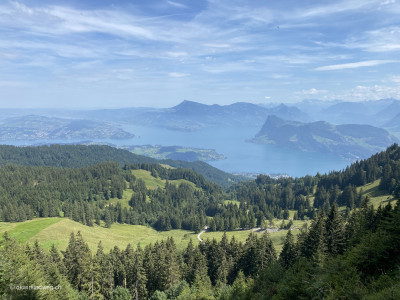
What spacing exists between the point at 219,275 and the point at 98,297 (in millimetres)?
31075

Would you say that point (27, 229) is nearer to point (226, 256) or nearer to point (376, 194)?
point (226, 256)

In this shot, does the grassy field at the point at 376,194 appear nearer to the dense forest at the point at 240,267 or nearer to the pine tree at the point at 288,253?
the dense forest at the point at 240,267

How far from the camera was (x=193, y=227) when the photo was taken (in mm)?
158500

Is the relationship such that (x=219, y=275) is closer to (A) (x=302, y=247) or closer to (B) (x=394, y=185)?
(A) (x=302, y=247)

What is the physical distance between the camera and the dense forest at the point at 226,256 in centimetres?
2317

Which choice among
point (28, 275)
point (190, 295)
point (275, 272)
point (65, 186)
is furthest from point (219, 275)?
point (65, 186)

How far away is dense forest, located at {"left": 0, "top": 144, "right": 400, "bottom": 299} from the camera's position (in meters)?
23.2

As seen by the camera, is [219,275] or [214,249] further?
[214,249]

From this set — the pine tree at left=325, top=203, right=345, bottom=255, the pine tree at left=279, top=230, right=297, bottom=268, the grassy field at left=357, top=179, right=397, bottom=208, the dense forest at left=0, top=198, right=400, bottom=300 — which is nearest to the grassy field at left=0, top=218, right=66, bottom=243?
the dense forest at left=0, top=198, right=400, bottom=300

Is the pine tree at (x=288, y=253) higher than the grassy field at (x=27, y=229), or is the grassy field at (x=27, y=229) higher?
the pine tree at (x=288, y=253)

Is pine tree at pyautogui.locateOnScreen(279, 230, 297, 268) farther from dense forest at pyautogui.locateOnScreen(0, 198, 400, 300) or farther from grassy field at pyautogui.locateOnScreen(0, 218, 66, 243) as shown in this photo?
grassy field at pyautogui.locateOnScreen(0, 218, 66, 243)

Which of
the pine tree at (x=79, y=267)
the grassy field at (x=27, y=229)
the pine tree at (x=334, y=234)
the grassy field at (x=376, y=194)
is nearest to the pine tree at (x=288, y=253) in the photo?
the pine tree at (x=334, y=234)

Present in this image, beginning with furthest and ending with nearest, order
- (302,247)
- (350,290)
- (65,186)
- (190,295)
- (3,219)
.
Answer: (65,186), (3,219), (302,247), (190,295), (350,290)

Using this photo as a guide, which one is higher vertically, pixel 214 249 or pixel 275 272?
pixel 275 272
